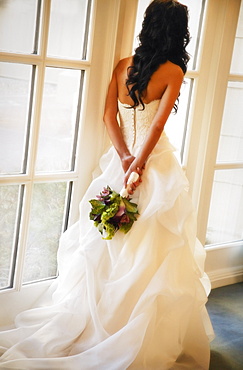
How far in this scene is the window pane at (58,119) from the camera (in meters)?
2.85

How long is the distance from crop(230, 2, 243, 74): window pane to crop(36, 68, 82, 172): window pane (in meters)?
1.21

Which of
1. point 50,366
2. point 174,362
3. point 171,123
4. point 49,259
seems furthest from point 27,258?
point 171,123

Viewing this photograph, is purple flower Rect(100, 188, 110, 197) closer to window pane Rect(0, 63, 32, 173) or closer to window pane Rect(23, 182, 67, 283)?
window pane Rect(23, 182, 67, 283)

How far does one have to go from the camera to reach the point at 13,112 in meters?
2.73

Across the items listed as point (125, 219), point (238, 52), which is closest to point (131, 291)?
point (125, 219)

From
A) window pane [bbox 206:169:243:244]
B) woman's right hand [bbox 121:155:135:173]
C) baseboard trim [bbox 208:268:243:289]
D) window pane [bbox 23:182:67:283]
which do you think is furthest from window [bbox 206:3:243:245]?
window pane [bbox 23:182:67:283]

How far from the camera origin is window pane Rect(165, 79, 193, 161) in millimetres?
3475

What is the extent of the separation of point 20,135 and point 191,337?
1.31 metres

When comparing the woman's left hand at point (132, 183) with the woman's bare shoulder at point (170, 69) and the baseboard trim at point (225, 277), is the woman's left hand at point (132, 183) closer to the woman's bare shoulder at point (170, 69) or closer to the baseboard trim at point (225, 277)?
the woman's bare shoulder at point (170, 69)

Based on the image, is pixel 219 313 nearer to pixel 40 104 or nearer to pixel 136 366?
pixel 136 366

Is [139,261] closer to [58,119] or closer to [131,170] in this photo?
[131,170]

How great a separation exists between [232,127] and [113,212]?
4.70 feet

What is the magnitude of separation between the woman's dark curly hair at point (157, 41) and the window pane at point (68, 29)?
286 mm

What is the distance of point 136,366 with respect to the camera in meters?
2.73
